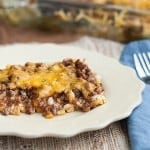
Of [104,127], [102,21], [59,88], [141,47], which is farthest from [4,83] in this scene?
[102,21]

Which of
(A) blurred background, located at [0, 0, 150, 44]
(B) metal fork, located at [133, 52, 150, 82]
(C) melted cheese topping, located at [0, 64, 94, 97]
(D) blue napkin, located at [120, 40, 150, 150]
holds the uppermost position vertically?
(C) melted cheese topping, located at [0, 64, 94, 97]

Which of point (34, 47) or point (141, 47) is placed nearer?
point (34, 47)

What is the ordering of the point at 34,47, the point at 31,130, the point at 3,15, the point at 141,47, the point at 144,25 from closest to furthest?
the point at 31,130, the point at 34,47, the point at 141,47, the point at 144,25, the point at 3,15

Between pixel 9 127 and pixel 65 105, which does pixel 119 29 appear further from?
pixel 9 127

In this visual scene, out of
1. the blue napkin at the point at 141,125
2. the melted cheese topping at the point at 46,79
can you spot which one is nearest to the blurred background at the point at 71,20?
the blue napkin at the point at 141,125

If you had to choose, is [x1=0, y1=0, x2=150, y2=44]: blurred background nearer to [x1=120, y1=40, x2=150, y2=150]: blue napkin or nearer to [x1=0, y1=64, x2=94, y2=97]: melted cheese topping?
[x1=120, y1=40, x2=150, y2=150]: blue napkin

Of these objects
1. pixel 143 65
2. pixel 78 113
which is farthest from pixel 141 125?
pixel 143 65

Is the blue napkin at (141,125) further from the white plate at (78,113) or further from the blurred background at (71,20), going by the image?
the blurred background at (71,20)

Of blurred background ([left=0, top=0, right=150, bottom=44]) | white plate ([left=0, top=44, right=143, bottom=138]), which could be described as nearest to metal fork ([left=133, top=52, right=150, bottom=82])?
white plate ([left=0, top=44, right=143, bottom=138])
